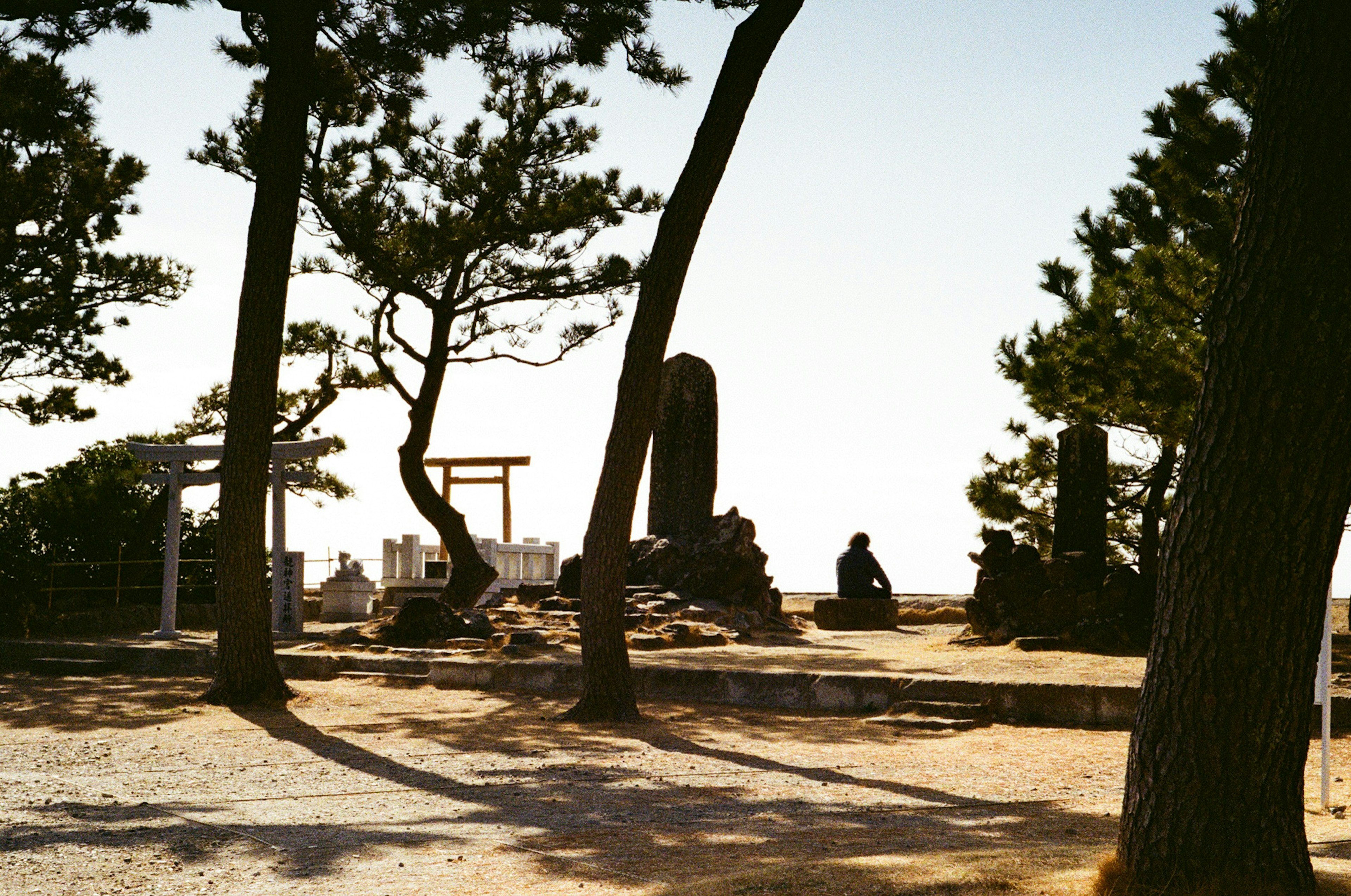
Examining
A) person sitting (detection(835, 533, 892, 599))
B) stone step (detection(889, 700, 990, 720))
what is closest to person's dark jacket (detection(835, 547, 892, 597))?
person sitting (detection(835, 533, 892, 599))

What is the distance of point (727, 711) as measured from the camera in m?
9.77

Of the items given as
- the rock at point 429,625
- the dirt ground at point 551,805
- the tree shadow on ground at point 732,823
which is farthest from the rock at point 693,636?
the tree shadow on ground at point 732,823

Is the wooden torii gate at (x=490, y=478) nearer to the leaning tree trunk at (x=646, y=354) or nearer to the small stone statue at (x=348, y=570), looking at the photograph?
the small stone statue at (x=348, y=570)

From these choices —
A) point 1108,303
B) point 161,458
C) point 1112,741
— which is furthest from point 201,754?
point 1108,303

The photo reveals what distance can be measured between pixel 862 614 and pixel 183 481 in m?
8.90

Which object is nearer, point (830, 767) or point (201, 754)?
point (830, 767)

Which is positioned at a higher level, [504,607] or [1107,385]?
[1107,385]

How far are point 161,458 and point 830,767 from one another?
11.9 metres

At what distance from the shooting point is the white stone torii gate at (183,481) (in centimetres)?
1588

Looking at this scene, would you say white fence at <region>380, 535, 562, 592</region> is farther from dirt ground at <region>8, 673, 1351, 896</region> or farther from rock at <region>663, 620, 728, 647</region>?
dirt ground at <region>8, 673, 1351, 896</region>

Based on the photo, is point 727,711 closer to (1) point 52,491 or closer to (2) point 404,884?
(2) point 404,884

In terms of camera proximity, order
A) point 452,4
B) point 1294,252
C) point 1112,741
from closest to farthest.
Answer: point 1294,252
point 1112,741
point 452,4

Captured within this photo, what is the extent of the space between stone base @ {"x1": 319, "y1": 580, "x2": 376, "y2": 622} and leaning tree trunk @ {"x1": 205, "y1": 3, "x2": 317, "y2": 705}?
30.7 feet

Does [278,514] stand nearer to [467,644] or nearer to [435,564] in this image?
[467,644]
